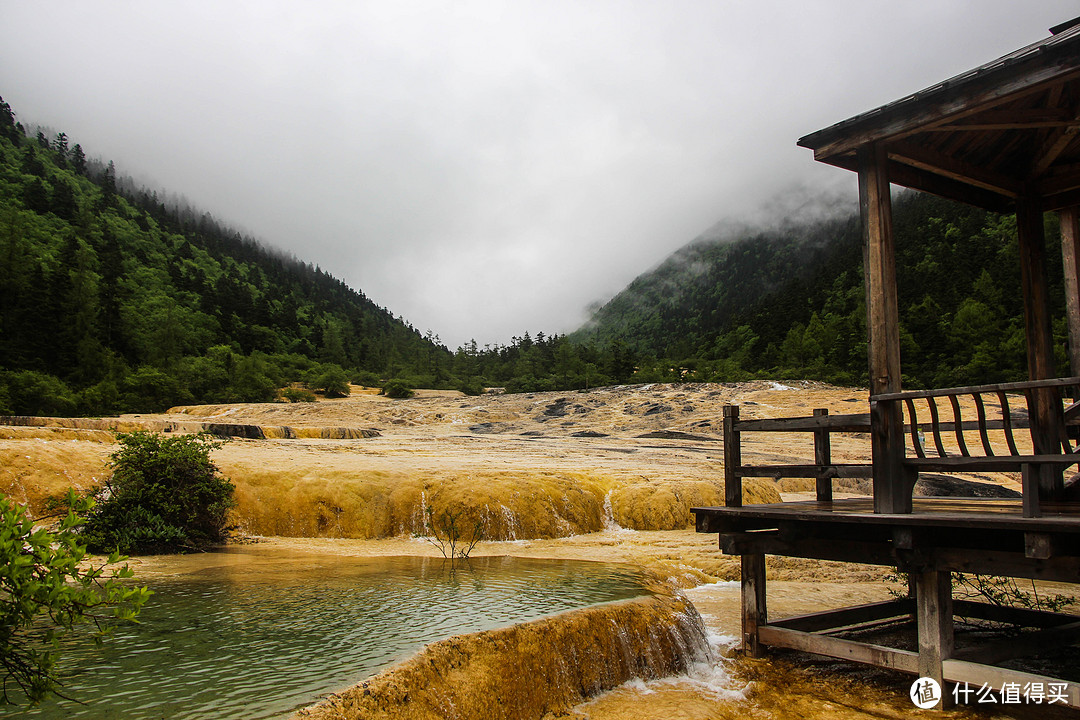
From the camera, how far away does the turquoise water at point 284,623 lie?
503 centimetres

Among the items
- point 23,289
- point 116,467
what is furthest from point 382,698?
point 23,289

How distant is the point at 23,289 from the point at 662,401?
48.5 m

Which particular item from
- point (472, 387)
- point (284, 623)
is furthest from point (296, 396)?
point (284, 623)

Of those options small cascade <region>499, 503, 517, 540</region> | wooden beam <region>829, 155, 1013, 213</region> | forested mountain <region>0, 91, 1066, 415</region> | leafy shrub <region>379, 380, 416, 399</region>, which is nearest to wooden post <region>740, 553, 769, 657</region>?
wooden beam <region>829, 155, 1013, 213</region>

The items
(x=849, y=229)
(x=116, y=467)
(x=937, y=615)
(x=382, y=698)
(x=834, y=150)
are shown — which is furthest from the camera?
(x=849, y=229)

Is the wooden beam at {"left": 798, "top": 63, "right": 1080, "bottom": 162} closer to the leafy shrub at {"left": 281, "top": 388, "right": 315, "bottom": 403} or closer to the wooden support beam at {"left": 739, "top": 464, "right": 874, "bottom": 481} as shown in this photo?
the wooden support beam at {"left": 739, "top": 464, "right": 874, "bottom": 481}

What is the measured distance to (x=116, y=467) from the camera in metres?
13.5

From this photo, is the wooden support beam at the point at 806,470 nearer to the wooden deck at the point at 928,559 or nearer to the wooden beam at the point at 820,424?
the wooden deck at the point at 928,559

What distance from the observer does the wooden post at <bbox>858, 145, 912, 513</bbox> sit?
5.99 metres

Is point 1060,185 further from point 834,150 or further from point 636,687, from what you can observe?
point 636,687

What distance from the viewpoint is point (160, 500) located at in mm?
12602

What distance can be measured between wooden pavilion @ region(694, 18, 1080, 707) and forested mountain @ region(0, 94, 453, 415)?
3787 centimetres

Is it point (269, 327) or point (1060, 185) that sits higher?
point (269, 327)

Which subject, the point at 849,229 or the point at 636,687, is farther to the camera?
the point at 849,229
